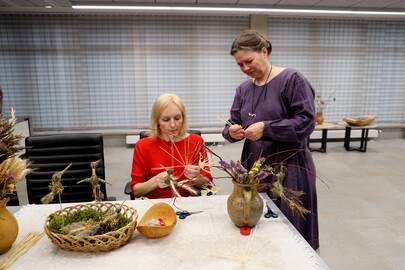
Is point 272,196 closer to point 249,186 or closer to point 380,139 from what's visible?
point 249,186

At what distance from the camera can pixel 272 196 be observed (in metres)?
1.56

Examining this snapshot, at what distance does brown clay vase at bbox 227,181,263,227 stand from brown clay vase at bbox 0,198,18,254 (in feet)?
2.66

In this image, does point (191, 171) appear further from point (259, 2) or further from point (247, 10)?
point (247, 10)

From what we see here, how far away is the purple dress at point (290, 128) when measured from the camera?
1.46 metres

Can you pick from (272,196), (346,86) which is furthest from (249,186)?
(346,86)

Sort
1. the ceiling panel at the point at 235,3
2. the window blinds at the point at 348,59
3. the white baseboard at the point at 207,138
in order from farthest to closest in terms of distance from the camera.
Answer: the window blinds at the point at 348,59 → the white baseboard at the point at 207,138 → the ceiling panel at the point at 235,3

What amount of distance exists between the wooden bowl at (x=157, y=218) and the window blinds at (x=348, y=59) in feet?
16.6

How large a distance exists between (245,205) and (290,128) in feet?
1.61

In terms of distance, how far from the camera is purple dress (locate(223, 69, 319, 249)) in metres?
1.46

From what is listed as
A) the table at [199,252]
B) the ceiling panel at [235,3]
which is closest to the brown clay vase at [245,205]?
the table at [199,252]

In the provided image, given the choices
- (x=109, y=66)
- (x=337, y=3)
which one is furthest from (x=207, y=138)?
(x=337, y=3)

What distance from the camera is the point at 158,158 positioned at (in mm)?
1779

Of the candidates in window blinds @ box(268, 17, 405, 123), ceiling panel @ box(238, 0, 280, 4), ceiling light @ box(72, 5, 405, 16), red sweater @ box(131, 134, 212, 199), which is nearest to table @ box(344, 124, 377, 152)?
window blinds @ box(268, 17, 405, 123)

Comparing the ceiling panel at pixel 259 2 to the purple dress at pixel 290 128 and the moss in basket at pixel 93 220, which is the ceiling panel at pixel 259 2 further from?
the moss in basket at pixel 93 220
